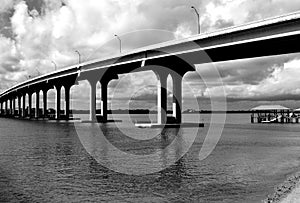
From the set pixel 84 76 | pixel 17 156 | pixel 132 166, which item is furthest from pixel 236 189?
pixel 84 76

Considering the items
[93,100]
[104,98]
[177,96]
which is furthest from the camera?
[93,100]

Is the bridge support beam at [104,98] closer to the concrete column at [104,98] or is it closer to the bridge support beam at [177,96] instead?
the concrete column at [104,98]

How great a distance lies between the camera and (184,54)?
→ 240 ft

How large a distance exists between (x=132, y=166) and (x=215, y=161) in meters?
8.62

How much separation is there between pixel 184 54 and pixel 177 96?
23.1 m

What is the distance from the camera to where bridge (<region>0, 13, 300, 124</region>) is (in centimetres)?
5318

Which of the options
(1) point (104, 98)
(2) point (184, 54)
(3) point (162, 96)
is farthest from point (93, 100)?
(2) point (184, 54)

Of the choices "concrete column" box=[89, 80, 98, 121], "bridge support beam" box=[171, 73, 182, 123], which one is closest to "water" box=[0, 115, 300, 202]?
"bridge support beam" box=[171, 73, 182, 123]

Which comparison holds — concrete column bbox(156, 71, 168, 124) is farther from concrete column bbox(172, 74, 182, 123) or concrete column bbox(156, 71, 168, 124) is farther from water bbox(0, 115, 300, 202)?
water bbox(0, 115, 300, 202)

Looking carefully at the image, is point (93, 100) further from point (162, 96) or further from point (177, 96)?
point (177, 96)

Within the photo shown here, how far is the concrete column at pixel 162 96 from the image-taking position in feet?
300

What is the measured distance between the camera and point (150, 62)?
85.3 m

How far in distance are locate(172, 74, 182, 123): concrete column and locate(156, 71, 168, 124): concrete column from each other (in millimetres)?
2503

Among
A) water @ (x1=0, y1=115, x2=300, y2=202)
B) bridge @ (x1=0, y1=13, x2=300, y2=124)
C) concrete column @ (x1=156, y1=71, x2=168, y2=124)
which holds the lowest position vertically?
water @ (x1=0, y1=115, x2=300, y2=202)
